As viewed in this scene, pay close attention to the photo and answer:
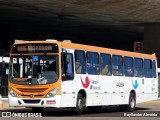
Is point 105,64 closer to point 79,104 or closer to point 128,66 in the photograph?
point 128,66

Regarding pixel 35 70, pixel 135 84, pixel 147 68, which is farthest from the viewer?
pixel 147 68

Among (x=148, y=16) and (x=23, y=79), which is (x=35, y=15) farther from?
(x=23, y=79)

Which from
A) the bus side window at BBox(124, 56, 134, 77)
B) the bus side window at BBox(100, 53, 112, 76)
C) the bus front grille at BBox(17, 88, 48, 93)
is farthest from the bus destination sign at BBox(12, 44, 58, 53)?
the bus side window at BBox(124, 56, 134, 77)

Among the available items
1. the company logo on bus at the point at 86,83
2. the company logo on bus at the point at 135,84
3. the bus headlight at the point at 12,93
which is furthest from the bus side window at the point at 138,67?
the bus headlight at the point at 12,93

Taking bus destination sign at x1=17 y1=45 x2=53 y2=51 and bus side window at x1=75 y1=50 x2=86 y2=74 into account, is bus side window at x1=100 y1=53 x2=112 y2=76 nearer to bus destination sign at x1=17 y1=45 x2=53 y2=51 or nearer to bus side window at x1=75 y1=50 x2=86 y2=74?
bus side window at x1=75 y1=50 x2=86 y2=74

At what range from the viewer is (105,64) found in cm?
2189

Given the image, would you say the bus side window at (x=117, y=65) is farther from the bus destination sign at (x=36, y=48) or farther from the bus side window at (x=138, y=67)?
the bus destination sign at (x=36, y=48)

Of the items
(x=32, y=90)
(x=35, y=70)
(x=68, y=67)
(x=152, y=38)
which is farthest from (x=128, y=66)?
(x=152, y=38)

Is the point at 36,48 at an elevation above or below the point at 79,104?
above

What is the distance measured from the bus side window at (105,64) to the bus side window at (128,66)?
1630 millimetres

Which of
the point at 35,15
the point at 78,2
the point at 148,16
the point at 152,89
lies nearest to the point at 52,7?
the point at 78,2

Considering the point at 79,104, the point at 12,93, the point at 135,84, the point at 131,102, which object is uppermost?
the point at 135,84

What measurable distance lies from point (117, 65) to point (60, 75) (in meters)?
4.96

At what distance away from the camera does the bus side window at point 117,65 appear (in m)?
22.7
